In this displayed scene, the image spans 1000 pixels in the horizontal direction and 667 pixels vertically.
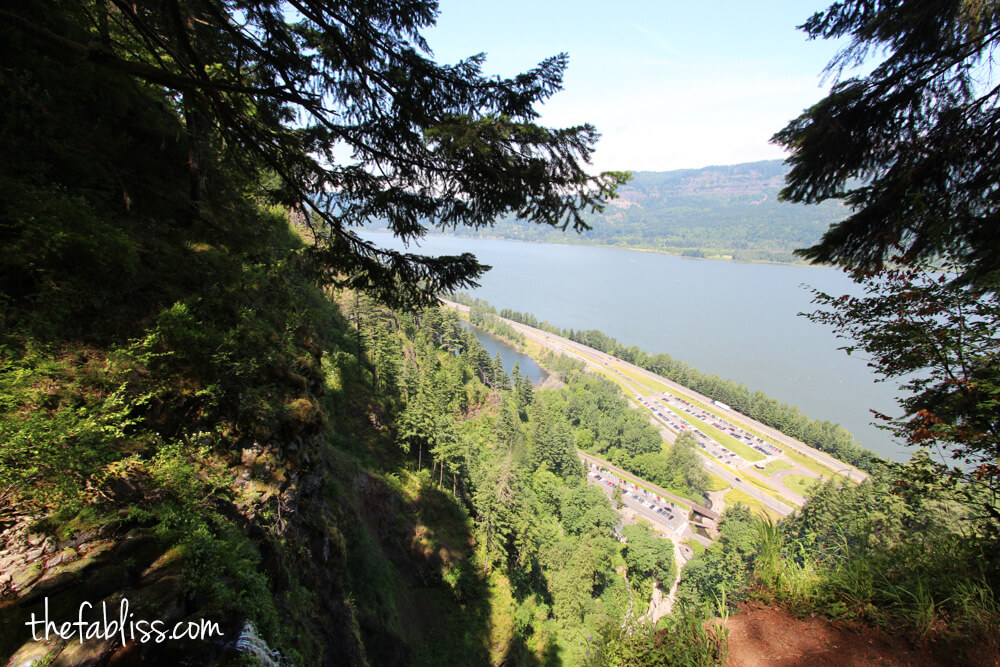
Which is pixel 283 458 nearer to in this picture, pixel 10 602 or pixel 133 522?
pixel 133 522

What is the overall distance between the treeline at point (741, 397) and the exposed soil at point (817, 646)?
140ft

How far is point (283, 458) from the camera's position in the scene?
512 centimetres

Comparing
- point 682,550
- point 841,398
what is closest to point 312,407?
point 682,550

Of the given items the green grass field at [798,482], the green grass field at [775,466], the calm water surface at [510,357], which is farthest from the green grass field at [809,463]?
the calm water surface at [510,357]

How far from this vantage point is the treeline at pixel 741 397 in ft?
159

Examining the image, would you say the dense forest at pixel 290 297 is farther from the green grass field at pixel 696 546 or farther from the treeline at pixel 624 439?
the treeline at pixel 624 439

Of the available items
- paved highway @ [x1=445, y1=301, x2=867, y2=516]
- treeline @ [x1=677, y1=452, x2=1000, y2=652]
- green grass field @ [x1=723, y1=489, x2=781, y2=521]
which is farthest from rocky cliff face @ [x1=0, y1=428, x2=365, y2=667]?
green grass field @ [x1=723, y1=489, x2=781, y2=521]

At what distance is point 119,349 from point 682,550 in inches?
1484

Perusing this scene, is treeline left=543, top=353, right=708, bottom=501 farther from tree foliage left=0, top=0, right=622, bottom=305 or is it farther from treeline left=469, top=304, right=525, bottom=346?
tree foliage left=0, top=0, right=622, bottom=305

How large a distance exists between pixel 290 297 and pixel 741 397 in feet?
215

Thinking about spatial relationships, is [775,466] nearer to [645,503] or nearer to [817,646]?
[645,503]

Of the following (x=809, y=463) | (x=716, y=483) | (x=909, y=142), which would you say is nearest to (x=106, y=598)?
(x=909, y=142)

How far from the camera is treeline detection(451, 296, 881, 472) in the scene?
4861 centimetres

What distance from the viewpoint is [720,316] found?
96375mm
